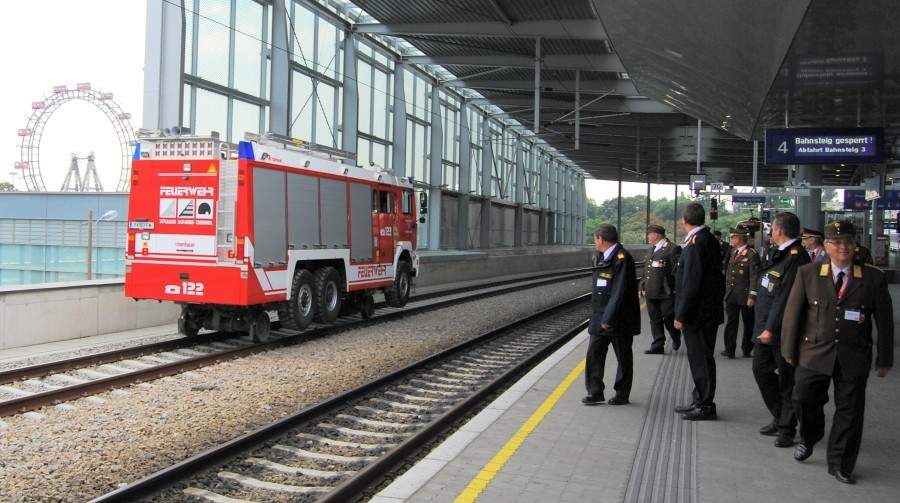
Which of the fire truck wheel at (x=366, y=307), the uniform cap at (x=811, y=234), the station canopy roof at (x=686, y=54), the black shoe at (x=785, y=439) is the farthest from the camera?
the fire truck wheel at (x=366, y=307)

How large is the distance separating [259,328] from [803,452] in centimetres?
909

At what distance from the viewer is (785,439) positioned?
6129 mm

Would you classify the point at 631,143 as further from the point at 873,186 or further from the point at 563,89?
the point at 873,186

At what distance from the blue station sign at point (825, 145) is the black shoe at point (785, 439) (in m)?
10.4

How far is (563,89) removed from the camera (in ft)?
109

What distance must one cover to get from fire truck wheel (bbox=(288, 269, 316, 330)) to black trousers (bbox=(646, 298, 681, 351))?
5958mm

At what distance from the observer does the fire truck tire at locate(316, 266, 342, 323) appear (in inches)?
549

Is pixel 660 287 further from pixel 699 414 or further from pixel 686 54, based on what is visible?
pixel 699 414

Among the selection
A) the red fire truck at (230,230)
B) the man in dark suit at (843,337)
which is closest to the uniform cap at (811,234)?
the man in dark suit at (843,337)

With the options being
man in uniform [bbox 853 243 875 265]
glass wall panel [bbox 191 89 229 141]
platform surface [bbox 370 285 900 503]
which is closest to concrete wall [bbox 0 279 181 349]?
glass wall panel [bbox 191 89 229 141]

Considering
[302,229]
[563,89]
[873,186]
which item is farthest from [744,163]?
[302,229]

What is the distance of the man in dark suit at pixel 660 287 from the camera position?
1127cm

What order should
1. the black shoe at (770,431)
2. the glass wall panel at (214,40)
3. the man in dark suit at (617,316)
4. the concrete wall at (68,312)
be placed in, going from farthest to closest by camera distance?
the glass wall panel at (214,40), the concrete wall at (68,312), the man in dark suit at (617,316), the black shoe at (770,431)

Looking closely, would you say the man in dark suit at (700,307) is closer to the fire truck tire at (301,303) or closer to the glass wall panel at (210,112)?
the fire truck tire at (301,303)
